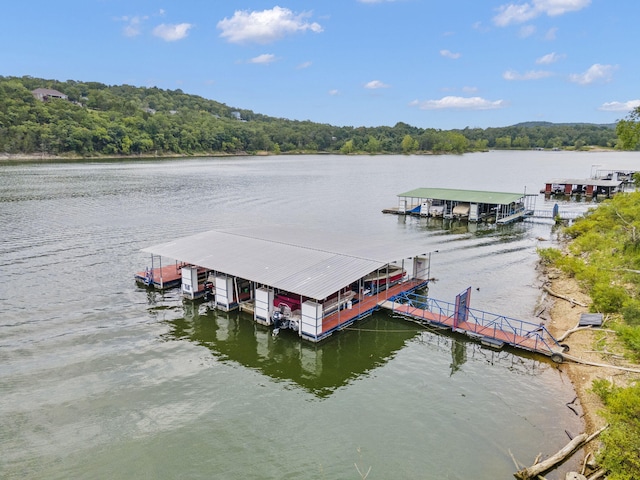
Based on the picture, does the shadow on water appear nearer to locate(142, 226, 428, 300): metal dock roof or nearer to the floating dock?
locate(142, 226, 428, 300): metal dock roof

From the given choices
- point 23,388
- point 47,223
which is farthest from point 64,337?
point 47,223

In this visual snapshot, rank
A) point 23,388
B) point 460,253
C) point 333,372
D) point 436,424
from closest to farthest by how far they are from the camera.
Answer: point 436,424 → point 23,388 → point 333,372 → point 460,253

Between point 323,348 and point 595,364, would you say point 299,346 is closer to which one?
point 323,348

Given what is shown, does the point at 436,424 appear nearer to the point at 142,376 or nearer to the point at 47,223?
the point at 142,376

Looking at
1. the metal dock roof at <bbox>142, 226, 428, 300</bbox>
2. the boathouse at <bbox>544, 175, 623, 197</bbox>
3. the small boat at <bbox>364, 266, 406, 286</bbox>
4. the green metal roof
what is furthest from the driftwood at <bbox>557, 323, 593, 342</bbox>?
the boathouse at <bbox>544, 175, 623, 197</bbox>

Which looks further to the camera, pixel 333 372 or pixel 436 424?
pixel 333 372

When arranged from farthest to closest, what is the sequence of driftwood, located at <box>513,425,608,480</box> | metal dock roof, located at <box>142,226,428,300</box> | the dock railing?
metal dock roof, located at <box>142,226,428,300</box> < the dock railing < driftwood, located at <box>513,425,608,480</box>

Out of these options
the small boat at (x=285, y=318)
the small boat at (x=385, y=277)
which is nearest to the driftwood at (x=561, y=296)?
the small boat at (x=385, y=277)
